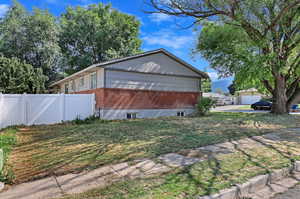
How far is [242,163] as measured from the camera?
3791mm

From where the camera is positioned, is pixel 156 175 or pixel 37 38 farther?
pixel 37 38

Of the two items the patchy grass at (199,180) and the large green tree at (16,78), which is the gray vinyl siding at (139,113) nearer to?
the patchy grass at (199,180)

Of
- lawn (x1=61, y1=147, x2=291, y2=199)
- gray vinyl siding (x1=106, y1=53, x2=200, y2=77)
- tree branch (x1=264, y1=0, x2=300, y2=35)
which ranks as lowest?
lawn (x1=61, y1=147, x2=291, y2=199)

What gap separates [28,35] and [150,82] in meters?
16.1

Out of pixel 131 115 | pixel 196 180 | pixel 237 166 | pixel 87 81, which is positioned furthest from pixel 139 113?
pixel 196 180

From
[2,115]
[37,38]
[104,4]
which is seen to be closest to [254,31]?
[2,115]

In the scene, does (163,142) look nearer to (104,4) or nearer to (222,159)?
(222,159)

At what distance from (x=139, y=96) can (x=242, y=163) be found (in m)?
8.99

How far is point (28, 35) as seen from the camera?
2020cm

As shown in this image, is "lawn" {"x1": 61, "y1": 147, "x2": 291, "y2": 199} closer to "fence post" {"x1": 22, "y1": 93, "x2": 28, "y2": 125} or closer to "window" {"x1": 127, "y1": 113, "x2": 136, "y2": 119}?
"fence post" {"x1": 22, "y1": 93, "x2": 28, "y2": 125}

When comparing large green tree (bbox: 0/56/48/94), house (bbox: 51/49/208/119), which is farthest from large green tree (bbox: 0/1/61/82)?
house (bbox: 51/49/208/119)

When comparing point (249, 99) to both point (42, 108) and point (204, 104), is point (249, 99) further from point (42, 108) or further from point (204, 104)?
point (42, 108)

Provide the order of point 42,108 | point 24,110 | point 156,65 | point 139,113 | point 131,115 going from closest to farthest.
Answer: point 24,110, point 42,108, point 131,115, point 139,113, point 156,65

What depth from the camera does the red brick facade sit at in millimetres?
11266
